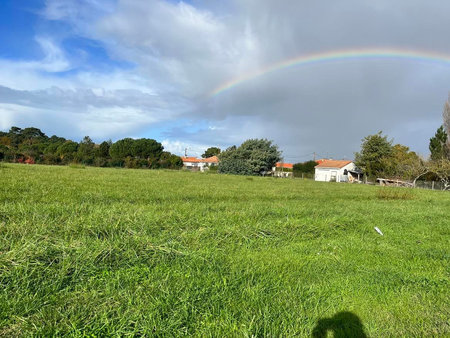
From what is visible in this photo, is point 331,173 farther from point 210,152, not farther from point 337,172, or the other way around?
point 210,152

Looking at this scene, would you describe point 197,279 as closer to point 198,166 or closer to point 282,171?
point 282,171

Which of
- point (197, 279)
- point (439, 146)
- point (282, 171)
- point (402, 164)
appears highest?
point (439, 146)

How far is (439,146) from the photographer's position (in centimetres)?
4012

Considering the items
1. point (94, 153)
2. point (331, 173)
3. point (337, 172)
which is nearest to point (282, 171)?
point (331, 173)

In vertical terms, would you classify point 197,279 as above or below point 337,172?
below

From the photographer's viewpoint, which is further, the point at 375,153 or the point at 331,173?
the point at 331,173

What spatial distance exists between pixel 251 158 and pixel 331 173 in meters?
21.5

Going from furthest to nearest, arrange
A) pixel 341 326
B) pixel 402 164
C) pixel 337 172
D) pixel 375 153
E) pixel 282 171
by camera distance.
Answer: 1. pixel 282 171
2. pixel 337 172
3. pixel 375 153
4. pixel 402 164
5. pixel 341 326

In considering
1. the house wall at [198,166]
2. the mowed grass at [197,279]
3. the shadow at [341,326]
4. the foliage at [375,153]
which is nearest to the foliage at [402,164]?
the foliage at [375,153]

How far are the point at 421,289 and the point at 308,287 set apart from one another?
133 cm

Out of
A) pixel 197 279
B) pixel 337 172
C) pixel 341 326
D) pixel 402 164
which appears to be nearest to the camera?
pixel 341 326

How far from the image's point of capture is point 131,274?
115 inches

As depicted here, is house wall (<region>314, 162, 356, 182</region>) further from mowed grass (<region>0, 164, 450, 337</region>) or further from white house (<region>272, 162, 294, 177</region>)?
mowed grass (<region>0, 164, 450, 337</region>)

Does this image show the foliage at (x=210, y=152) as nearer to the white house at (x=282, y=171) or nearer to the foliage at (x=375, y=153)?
the white house at (x=282, y=171)
